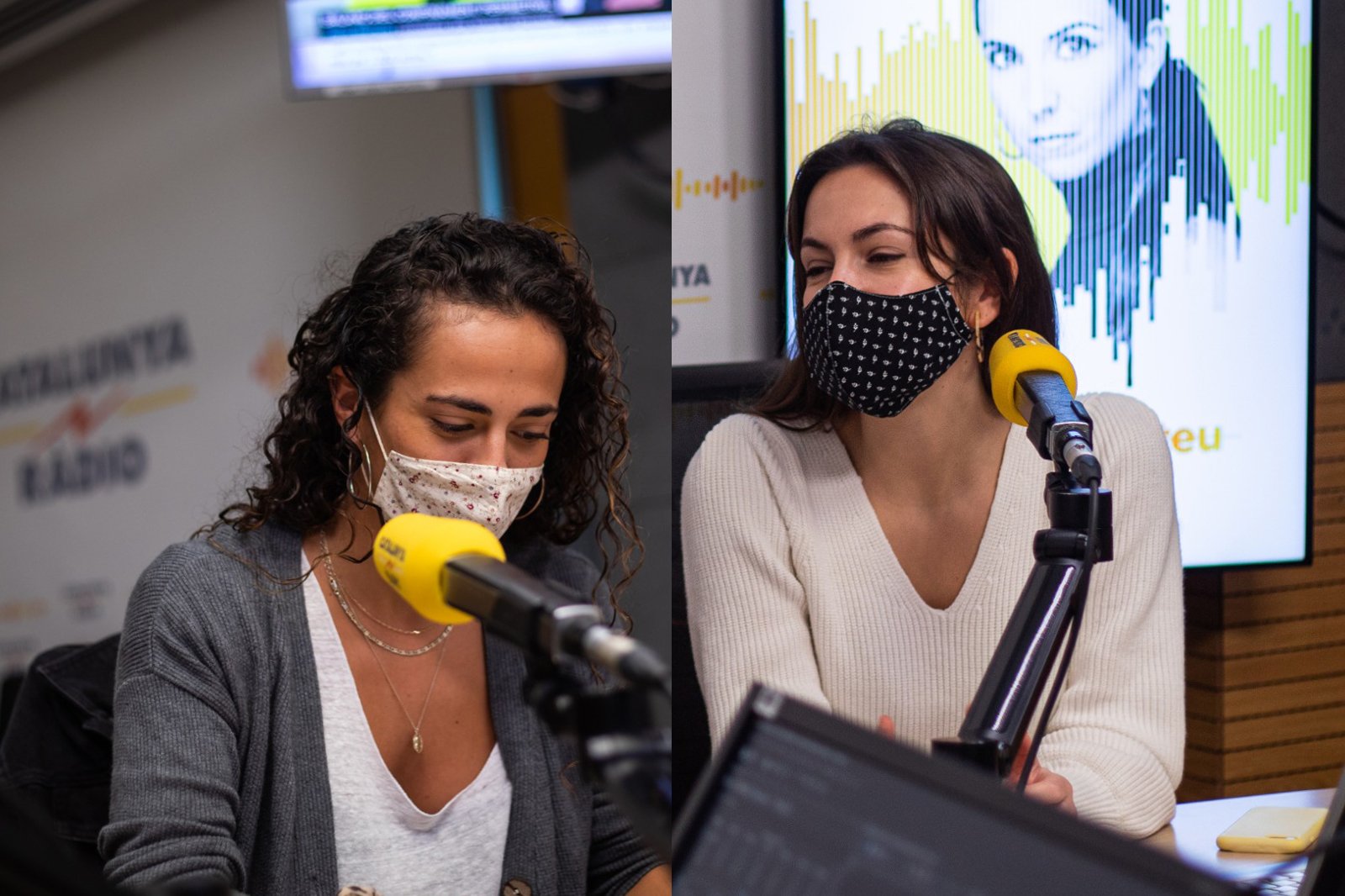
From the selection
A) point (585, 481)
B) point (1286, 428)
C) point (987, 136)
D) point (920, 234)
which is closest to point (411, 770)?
point (585, 481)

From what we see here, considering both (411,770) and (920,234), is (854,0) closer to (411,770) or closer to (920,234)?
(920,234)

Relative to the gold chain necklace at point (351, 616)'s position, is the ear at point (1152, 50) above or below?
above

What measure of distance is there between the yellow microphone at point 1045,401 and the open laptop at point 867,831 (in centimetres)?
41

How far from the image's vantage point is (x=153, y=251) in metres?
3.71

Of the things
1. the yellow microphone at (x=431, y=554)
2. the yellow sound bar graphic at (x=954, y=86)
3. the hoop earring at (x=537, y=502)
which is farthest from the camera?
the hoop earring at (x=537, y=502)

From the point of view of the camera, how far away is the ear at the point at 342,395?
1.53 m

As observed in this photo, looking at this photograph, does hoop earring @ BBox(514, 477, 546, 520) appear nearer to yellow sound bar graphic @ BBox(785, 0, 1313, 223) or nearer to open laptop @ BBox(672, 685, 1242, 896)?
yellow sound bar graphic @ BBox(785, 0, 1313, 223)

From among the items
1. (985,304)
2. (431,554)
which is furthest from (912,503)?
(431,554)

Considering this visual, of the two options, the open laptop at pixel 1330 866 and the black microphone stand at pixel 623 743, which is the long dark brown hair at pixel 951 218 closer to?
the open laptop at pixel 1330 866

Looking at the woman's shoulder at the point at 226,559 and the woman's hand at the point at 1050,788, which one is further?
the woman's shoulder at the point at 226,559

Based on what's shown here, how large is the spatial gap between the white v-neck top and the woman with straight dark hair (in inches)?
11.9

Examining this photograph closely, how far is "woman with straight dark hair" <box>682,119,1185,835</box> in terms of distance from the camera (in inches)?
55.2

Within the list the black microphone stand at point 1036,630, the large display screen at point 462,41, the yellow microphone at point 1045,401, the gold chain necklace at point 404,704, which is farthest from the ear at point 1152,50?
the large display screen at point 462,41

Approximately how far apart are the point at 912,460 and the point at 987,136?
0.38 m
